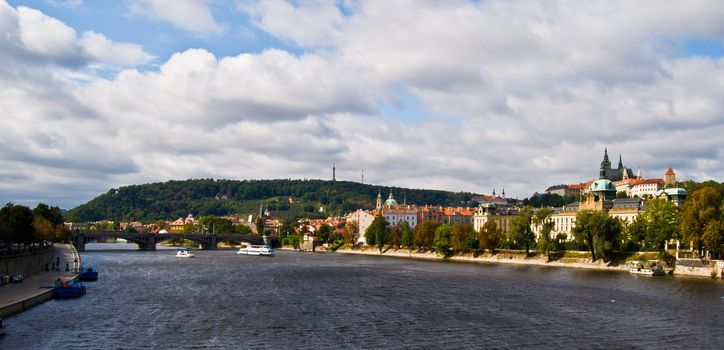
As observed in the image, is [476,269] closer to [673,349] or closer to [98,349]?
[673,349]

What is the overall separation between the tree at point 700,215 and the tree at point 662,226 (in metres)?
8.04

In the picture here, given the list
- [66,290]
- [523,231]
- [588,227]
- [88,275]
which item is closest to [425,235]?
[523,231]

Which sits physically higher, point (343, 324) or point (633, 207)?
point (633, 207)

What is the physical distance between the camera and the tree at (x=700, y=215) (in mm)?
92438

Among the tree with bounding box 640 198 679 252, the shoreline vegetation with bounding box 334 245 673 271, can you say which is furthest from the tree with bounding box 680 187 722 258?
the shoreline vegetation with bounding box 334 245 673 271

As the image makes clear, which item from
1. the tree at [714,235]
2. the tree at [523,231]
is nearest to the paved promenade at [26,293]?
the tree at [714,235]

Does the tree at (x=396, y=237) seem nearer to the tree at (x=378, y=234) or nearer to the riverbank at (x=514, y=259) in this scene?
the riverbank at (x=514, y=259)

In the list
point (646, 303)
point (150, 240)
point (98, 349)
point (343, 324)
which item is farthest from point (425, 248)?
point (98, 349)

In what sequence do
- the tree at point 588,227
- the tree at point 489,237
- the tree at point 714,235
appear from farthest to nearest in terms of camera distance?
the tree at point 489,237 < the tree at point 588,227 < the tree at point 714,235

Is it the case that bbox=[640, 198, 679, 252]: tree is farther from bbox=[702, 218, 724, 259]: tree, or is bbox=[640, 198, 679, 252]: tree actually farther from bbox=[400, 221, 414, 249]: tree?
bbox=[400, 221, 414, 249]: tree

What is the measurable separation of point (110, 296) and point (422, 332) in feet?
106

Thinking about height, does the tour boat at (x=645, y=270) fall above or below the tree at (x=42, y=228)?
below

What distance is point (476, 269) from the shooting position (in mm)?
109875

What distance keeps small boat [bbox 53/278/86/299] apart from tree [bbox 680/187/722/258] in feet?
242
